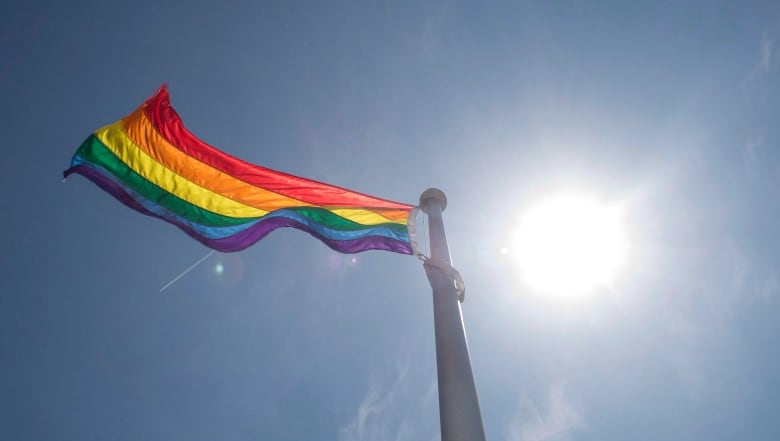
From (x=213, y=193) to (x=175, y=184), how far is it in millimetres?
799

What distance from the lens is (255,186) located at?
10.8 m

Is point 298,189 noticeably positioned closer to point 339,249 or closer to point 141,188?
point 339,249

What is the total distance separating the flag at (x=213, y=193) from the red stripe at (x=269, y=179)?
0.07ft

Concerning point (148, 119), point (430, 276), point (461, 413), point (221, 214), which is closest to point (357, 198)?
point (221, 214)

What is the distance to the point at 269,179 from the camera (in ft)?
35.6

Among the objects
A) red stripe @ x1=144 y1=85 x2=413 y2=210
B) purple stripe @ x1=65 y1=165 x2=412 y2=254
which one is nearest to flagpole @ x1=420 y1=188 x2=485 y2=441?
purple stripe @ x1=65 y1=165 x2=412 y2=254

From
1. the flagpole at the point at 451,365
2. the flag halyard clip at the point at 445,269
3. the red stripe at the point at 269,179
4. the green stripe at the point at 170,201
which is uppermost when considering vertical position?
the red stripe at the point at 269,179

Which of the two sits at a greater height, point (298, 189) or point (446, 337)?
point (298, 189)

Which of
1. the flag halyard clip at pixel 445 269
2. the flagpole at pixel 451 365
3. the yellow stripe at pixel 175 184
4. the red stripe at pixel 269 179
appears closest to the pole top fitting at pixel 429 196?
the red stripe at pixel 269 179

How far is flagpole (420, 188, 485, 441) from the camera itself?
4973mm

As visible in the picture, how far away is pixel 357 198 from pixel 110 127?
550 centimetres

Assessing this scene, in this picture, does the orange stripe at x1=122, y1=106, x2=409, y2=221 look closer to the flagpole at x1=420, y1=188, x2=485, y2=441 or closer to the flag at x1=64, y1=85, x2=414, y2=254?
the flag at x1=64, y1=85, x2=414, y2=254

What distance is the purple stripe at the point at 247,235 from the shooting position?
9492 mm

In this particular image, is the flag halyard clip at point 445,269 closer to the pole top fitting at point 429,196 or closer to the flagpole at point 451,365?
the flagpole at point 451,365
